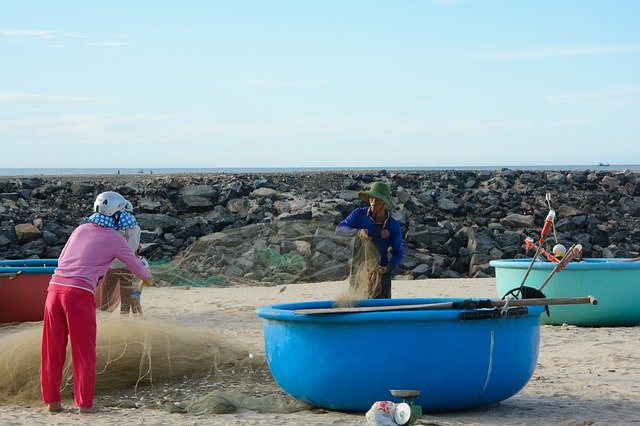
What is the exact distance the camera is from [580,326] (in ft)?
34.6

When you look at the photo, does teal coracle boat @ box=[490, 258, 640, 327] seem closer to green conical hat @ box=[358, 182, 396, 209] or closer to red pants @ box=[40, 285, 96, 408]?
green conical hat @ box=[358, 182, 396, 209]

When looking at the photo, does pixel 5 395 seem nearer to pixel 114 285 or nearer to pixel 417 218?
pixel 114 285

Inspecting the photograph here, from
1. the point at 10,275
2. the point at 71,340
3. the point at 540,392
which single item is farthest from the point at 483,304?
the point at 10,275

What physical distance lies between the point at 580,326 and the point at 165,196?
13.5m

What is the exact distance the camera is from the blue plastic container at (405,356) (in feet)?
19.1

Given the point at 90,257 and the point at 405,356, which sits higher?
the point at 90,257

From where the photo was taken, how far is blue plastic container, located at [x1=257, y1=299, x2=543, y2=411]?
581cm

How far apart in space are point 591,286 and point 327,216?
404 inches

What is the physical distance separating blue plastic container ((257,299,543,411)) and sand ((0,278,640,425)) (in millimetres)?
152

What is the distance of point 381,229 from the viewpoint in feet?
26.3

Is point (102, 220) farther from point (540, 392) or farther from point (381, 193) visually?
point (540, 392)

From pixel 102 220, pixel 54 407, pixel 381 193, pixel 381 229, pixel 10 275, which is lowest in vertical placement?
pixel 54 407

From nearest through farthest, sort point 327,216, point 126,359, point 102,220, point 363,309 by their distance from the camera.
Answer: point 363,309 < point 102,220 < point 126,359 < point 327,216

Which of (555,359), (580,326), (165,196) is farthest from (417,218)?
(555,359)
